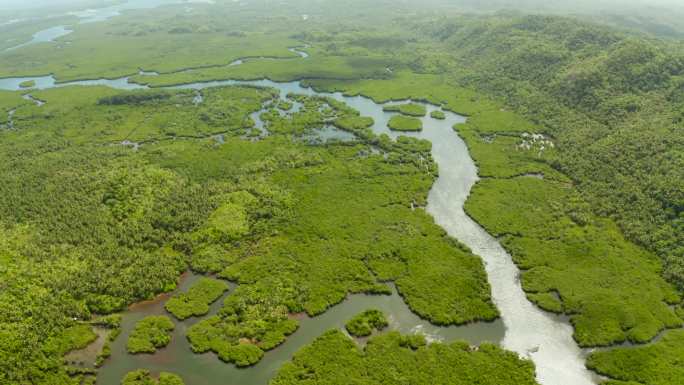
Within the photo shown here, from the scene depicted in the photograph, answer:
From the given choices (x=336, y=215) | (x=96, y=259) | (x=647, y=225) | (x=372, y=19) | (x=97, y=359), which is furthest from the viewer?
(x=372, y=19)


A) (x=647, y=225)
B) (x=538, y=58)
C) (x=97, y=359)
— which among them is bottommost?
(x=97, y=359)

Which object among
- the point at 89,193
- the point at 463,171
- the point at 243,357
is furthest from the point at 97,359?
the point at 463,171

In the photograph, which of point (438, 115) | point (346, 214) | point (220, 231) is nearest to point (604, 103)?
point (438, 115)

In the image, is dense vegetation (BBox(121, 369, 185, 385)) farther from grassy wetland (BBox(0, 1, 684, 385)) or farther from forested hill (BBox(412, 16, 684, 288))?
forested hill (BBox(412, 16, 684, 288))

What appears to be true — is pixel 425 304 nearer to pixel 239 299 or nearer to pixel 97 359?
pixel 239 299

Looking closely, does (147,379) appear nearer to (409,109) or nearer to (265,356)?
(265,356)
